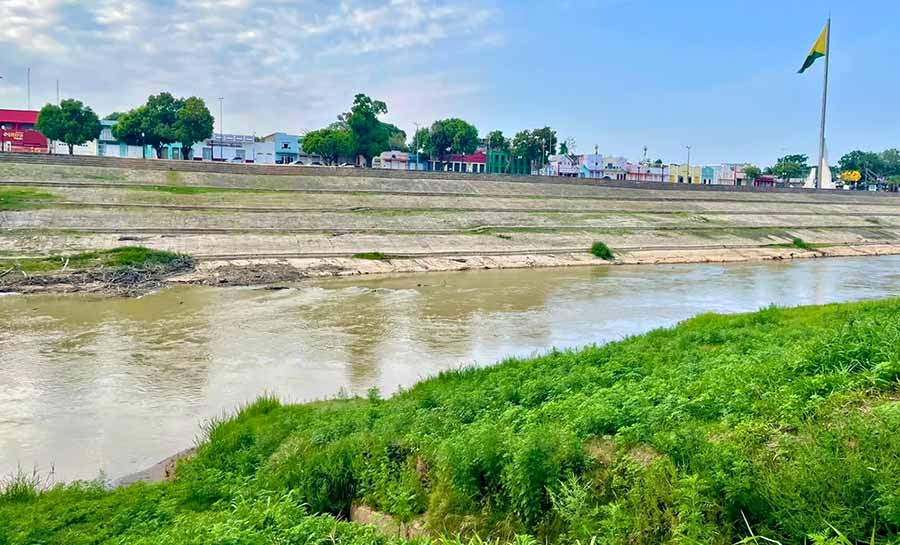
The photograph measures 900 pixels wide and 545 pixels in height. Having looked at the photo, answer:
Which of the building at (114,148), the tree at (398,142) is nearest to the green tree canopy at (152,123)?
the building at (114,148)

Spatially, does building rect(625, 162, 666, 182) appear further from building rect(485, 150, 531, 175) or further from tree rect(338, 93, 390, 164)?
tree rect(338, 93, 390, 164)

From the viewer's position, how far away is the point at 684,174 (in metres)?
99.7

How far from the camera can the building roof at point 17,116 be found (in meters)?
66.4

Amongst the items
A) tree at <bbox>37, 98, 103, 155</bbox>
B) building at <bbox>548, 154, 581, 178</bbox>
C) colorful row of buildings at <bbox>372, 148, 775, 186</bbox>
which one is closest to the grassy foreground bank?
tree at <bbox>37, 98, 103, 155</bbox>

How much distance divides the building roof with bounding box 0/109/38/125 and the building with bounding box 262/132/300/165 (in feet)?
76.3

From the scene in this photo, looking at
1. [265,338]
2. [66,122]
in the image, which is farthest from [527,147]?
[265,338]

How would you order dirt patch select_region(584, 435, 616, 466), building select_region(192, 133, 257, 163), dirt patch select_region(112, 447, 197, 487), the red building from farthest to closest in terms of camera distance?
building select_region(192, 133, 257, 163) < the red building < dirt patch select_region(112, 447, 197, 487) < dirt patch select_region(584, 435, 616, 466)

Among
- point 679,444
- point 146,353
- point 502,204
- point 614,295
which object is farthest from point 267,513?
point 502,204

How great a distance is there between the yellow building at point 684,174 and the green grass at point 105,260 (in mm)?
86756

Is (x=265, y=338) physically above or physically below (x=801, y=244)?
below

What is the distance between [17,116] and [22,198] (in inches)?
1837

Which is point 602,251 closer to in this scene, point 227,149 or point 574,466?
point 574,466

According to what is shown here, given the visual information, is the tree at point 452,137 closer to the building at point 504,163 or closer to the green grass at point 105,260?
the building at point 504,163

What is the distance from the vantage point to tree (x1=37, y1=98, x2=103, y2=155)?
49719 mm
